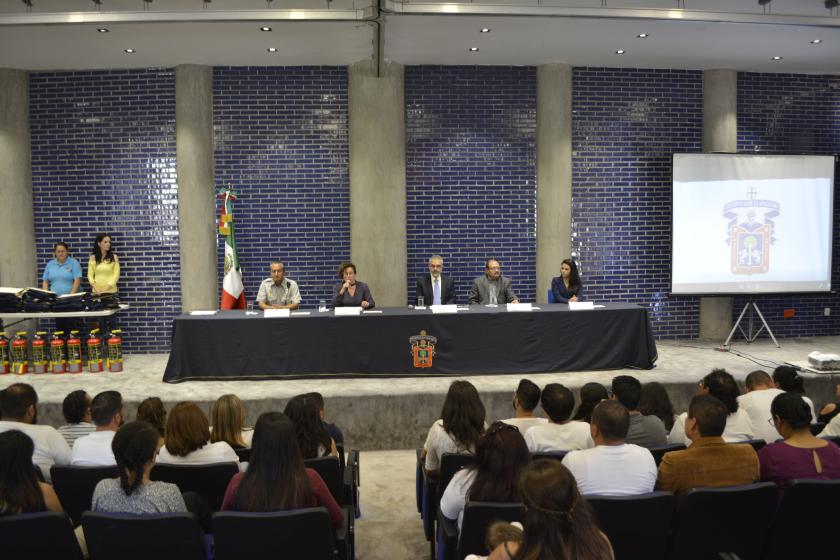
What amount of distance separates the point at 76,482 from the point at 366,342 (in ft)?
12.4

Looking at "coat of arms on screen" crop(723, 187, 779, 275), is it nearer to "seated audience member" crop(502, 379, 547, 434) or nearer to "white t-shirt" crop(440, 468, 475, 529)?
"seated audience member" crop(502, 379, 547, 434)

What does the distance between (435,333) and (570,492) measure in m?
4.89

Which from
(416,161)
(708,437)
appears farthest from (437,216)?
(708,437)

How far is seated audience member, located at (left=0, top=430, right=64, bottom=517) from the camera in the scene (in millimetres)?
2600

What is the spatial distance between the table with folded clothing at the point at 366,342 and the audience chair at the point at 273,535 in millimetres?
4156

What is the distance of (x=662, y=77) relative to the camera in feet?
30.5

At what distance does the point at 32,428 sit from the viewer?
3459mm

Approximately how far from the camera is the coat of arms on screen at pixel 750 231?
898 centimetres

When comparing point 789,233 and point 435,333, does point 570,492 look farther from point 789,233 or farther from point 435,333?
point 789,233

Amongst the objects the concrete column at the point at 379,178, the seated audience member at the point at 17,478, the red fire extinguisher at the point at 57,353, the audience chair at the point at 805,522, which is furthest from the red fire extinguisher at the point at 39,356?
the audience chair at the point at 805,522

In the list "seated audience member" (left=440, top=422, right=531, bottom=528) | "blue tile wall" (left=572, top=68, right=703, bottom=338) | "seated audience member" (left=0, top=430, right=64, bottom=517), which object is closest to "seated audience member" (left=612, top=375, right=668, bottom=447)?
"seated audience member" (left=440, top=422, right=531, bottom=528)

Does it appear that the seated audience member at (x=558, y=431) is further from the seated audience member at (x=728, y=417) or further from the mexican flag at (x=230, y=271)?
the mexican flag at (x=230, y=271)

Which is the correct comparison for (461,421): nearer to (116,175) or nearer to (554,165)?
(554,165)

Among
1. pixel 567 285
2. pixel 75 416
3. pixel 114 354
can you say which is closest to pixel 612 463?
pixel 75 416
